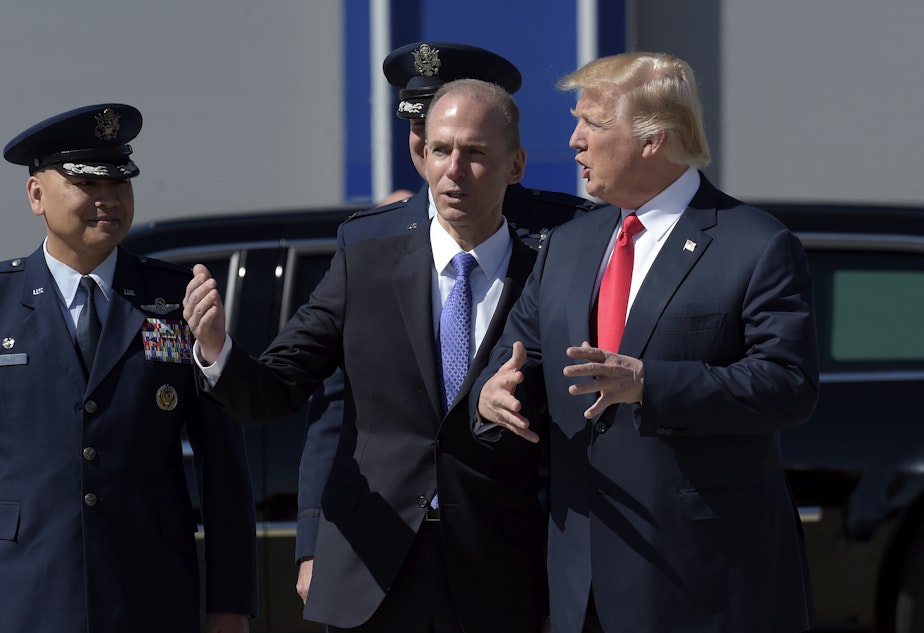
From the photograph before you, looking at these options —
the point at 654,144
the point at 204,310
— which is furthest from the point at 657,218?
the point at 204,310

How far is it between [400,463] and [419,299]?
0.37m

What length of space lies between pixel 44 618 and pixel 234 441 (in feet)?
1.83

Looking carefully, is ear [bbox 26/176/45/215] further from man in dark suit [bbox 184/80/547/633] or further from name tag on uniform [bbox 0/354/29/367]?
man in dark suit [bbox 184/80/547/633]

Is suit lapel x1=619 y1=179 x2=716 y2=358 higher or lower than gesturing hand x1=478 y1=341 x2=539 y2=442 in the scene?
higher

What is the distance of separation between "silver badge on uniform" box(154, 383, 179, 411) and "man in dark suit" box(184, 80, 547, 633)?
23 cm

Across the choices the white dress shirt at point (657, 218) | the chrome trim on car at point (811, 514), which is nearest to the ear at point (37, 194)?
the white dress shirt at point (657, 218)

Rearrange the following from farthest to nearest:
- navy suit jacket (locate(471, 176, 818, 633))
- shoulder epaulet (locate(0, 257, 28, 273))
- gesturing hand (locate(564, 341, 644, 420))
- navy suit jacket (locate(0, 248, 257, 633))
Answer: shoulder epaulet (locate(0, 257, 28, 273))
navy suit jacket (locate(0, 248, 257, 633))
navy suit jacket (locate(471, 176, 818, 633))
gesturing hand (locate(564, 341, 644, 420))

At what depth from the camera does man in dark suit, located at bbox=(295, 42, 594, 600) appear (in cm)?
338

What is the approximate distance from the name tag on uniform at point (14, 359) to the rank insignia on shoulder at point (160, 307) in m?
0.28

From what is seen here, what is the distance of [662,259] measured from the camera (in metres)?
2.73

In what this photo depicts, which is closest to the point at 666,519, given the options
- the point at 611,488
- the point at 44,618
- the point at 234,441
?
the point at 611,488

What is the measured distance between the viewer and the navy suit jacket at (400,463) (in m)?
3.00

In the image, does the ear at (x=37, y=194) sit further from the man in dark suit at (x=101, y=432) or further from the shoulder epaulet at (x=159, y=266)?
the shoulder epaulet at (x=159, y=266)

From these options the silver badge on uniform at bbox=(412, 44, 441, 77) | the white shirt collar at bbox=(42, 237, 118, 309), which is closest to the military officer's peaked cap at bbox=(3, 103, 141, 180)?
the white shirt collar at bbox=(42, 237, 118, 309)
